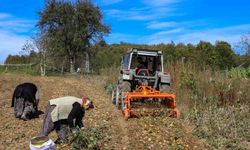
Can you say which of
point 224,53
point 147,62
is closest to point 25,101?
point 147,62

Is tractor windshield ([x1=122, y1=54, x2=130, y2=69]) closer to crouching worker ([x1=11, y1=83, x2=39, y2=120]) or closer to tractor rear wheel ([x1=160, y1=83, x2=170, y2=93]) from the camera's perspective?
tractor rear wheel ([x1=160, y1=83, x2=170, y2=93])

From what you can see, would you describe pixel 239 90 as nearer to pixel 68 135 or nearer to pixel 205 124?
pixel 205 124

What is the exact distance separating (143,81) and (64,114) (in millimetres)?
5113

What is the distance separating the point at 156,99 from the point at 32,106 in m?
3.97

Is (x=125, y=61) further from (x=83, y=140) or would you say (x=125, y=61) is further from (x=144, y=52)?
(x=83, y=140)

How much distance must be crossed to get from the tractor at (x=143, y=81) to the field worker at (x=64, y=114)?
3.33m

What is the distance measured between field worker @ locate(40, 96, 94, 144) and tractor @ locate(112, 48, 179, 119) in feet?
10.9

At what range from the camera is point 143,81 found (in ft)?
42.5

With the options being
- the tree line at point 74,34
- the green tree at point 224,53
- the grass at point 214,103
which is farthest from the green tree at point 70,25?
the grass at point 214,103

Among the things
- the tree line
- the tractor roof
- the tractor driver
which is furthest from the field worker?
the tree line

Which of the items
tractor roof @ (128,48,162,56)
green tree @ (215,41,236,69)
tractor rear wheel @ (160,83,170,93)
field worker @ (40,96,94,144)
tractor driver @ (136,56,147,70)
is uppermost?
green tree @ (215,41,236,69)

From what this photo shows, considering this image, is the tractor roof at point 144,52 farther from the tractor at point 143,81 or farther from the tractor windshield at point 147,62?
the tractor windshield at point 147,62

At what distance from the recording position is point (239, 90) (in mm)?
12555

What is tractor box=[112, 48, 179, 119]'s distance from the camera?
11.7 m
